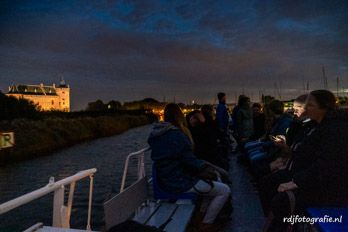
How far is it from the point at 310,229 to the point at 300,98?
2788 mm

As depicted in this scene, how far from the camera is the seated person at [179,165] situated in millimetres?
4727

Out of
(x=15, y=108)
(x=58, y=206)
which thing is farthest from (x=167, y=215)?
(x=15, y=108)

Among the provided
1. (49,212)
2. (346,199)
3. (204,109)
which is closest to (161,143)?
(346,199)

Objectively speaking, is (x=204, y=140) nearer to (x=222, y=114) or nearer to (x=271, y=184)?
(x=271, y=184)

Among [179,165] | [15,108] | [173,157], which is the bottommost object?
[179,165]

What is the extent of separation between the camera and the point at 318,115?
3.83 m

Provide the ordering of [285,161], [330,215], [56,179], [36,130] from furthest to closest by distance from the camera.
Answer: [36,130] → [56,179] → [285,161] → [330,215]

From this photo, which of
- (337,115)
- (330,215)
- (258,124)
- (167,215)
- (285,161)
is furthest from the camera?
(258,124)

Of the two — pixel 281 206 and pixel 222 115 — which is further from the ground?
pixel 222 115

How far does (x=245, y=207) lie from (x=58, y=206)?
3.78m

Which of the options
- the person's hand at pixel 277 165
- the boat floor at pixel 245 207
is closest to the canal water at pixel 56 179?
the boat floor at pixel 245 207

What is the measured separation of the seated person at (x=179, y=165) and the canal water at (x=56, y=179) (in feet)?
2.81

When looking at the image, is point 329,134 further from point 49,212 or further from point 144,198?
point 49,212

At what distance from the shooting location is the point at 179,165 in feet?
15.7
